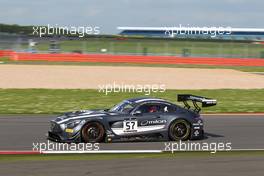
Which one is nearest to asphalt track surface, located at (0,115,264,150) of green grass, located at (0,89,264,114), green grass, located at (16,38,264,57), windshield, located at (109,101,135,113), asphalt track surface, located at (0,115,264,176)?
asphalt track surface, located at (0,115,264,176)

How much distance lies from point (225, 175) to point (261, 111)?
42.9 ft

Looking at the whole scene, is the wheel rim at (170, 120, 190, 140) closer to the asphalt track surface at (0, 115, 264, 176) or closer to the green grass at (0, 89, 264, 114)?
the asphalt track surface at (0, 115, 264, 176)

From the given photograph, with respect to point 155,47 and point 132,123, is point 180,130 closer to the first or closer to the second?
point 132,123

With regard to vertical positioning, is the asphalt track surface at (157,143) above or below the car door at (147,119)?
below

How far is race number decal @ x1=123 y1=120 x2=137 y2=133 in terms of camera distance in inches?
558

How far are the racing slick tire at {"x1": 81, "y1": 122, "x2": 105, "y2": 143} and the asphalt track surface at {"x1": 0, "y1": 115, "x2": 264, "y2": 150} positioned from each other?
276 millimetres

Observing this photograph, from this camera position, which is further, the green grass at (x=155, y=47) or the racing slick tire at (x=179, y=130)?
the green grass at (x=155, y=47)

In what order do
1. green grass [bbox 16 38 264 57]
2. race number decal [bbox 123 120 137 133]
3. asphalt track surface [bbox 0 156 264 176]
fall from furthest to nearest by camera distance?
green grass [bbox 16 38 264 57] → race number decal [bbox 123 120 137 133] → asphalt track surface [bbox 0 156 264 176]

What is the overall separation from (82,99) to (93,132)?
11364 millimetres

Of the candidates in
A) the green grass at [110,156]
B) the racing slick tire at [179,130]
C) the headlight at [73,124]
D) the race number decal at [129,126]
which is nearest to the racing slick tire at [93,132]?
the headlight at [73,124]

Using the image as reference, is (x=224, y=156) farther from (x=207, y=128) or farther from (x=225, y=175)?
(x=207, y=128)

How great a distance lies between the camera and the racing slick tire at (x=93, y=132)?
1379cm

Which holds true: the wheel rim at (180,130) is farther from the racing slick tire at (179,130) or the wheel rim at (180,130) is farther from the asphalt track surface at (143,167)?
the asphalt track surface at (143,167)

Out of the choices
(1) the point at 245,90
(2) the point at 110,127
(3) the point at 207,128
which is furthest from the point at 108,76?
(2) the point at 110,127
